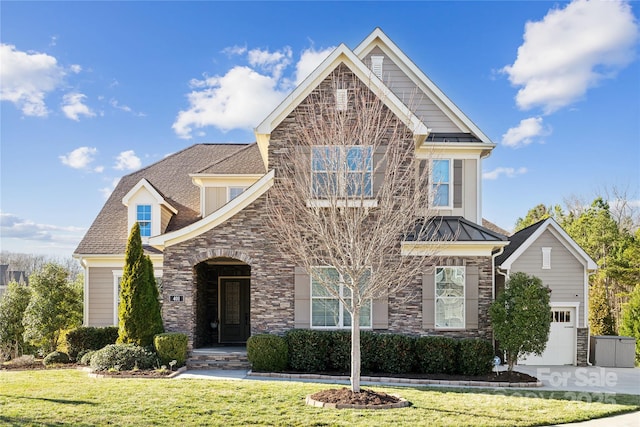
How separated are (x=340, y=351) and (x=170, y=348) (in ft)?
15.1

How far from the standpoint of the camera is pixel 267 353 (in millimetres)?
14352

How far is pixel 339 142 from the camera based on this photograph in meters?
12.0

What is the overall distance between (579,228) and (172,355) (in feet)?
77.3

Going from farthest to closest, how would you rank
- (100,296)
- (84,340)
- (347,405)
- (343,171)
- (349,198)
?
(100,296), (84,340), (349,198), (343,171), (347,405)

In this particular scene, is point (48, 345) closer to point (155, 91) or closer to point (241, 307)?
point (241, 307)

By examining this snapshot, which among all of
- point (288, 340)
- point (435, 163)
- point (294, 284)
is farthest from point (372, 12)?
point (288, 340)

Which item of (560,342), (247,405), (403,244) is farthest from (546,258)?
(247,405)

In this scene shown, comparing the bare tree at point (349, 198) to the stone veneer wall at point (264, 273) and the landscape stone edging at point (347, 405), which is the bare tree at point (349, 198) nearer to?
the stone veneer wall at point (264, 273)

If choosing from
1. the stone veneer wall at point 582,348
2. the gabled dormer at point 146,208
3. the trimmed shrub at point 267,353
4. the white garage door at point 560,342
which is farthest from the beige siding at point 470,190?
the gabled dormer at point 146,208

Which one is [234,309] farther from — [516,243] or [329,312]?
[516,243]

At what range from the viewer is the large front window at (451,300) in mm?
15461

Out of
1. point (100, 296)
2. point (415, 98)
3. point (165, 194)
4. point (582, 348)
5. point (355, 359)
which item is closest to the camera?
point (355, 359)

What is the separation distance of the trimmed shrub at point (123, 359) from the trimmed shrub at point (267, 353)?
267cm

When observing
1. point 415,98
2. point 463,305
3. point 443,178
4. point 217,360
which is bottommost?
point 217,360
